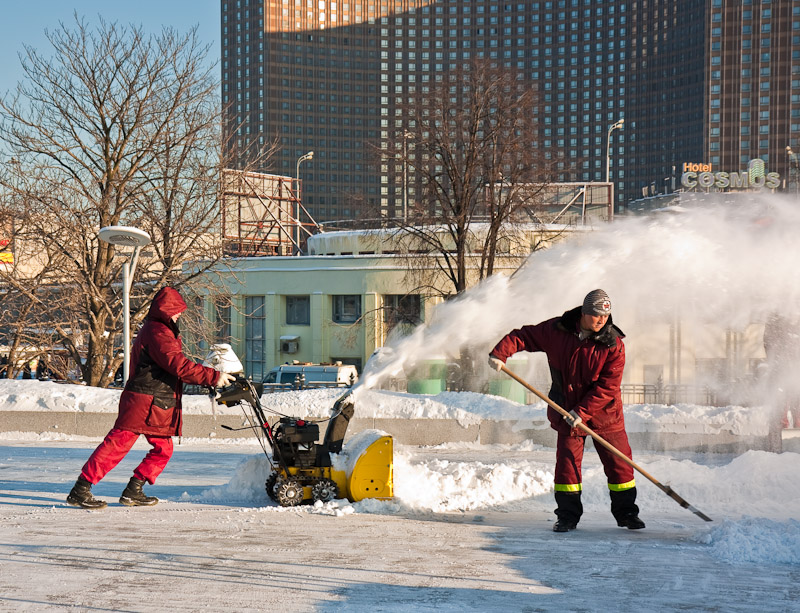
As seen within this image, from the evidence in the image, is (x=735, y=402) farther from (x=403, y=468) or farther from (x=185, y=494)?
(x=185, y=494)

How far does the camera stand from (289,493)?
7.09 metres

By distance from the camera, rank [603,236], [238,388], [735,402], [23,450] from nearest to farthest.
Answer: [238,388] < [603,236] < [23,450] < [735,402]

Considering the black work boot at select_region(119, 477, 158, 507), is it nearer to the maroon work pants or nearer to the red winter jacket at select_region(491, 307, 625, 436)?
the red winter jacket at select_region(491, 307, 625, 436)

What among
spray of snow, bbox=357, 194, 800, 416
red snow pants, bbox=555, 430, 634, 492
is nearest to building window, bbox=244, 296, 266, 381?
spray of snow, bbox=357, 194, 800, 416

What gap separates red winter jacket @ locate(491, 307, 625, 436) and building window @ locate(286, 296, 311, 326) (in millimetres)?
36651

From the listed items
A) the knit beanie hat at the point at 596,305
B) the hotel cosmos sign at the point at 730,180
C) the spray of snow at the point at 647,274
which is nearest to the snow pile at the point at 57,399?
the spray of snow at the point at 647,274

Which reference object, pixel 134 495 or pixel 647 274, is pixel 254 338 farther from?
pixel 134 495

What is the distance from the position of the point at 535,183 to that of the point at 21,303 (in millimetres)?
13455

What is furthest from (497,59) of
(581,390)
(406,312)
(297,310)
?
(581,390)

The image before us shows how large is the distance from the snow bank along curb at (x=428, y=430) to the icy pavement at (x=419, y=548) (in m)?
3.54

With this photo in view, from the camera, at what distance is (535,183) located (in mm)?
23766

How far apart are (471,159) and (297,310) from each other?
69.0ft

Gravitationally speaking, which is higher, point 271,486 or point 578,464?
point 578,464

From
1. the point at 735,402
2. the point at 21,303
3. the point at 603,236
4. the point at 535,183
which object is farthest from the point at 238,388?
the point at 535,183
